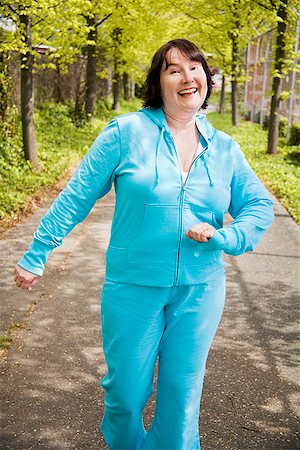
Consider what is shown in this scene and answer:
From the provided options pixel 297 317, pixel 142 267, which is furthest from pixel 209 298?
pixel 297 317

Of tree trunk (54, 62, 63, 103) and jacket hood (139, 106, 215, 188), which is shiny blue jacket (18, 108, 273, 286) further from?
tree trunk (54, 62, 63, 103)

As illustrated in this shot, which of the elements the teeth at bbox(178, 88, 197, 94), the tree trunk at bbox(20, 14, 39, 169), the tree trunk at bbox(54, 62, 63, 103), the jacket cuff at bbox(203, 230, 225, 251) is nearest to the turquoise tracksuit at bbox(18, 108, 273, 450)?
the jacket cuff at bbox(203, 230, 225, 251)

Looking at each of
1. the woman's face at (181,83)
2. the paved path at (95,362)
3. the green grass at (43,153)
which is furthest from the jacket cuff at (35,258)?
the green grass at (43,153)

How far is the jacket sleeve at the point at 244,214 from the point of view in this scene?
2336mm

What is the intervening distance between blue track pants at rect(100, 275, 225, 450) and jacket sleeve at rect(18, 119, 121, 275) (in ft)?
0.94

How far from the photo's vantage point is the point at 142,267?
236 cm

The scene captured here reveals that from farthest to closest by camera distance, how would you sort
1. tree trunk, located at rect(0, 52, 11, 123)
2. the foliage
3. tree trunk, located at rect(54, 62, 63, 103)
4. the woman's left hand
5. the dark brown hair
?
tree trunk, located at rect(54, 62, 63, 103) < the foliage < tree trunk, located at rect(0, 52, 11, 123) < the dark brown hair < the woman's left hand

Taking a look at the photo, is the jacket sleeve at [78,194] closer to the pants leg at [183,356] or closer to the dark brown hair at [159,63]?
the dark brown hair at [159,63]

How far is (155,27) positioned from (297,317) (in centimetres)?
1644

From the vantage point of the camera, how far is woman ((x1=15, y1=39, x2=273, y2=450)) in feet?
7.68

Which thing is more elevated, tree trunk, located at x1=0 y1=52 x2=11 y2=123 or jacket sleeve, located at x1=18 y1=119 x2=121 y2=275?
jacket sleeve, located at x1=18 y1=119 x2=121 y2=275

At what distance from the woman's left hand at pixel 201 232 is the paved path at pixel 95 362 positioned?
4.88 feet

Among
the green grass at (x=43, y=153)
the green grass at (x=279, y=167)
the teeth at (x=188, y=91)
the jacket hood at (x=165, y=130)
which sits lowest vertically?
the green grass at (x=279, y=167)

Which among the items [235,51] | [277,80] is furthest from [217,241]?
[235,51]
